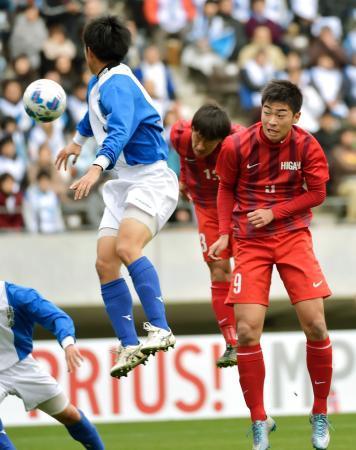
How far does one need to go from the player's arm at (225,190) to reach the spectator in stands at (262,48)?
884 cm

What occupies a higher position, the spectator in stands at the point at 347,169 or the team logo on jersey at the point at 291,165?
the team logo on jersey at the point at 291,165

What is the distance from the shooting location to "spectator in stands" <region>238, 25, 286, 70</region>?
17.5 m

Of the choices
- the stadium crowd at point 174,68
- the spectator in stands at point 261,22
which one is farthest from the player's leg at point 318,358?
the spectator in stands at point 261,22

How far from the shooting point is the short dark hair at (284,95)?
8.41m

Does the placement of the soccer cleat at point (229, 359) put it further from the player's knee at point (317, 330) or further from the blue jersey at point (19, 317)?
the blue jersey at point (19, 317)

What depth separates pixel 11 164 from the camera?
51.7 feet

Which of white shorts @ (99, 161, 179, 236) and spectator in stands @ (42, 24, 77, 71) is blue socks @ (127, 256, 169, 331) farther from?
spectator in stands @ (42, 24, 77, 71)

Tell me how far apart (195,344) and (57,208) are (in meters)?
2.72

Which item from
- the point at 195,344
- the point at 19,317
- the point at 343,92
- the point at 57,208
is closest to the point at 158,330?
the point at 19,317

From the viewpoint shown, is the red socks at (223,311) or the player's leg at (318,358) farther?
the red socks at (223,311)

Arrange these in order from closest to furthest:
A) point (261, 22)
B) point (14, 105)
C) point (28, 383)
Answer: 1. point (28, 383)
2. point (14, 105)
3. point (261, 22)

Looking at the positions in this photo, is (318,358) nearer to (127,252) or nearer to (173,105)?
(127,252)

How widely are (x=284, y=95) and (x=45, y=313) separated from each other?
7.09ft

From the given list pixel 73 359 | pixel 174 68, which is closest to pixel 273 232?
pixel 73 359
